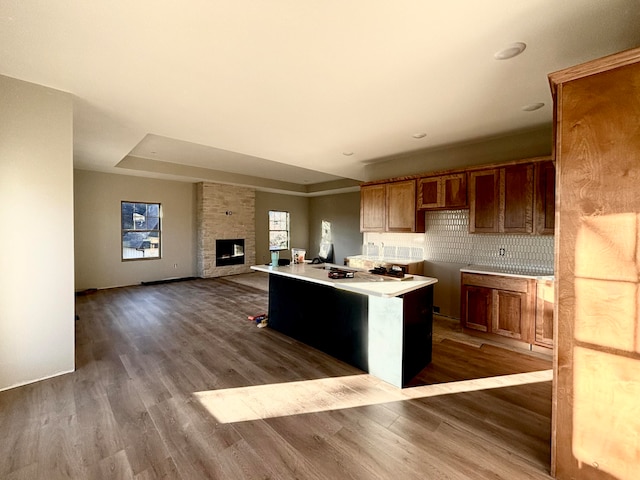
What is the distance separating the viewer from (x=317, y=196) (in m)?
10.6

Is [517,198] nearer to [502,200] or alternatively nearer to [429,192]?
[502,200]

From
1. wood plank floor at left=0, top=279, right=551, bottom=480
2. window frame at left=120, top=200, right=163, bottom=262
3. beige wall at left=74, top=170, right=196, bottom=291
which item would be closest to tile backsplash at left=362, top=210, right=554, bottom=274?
wood plank floor at left=0, top=279, right=551, bottom=480

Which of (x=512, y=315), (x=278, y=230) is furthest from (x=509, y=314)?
(x=278, y=230)

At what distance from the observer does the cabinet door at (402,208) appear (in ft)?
14.7

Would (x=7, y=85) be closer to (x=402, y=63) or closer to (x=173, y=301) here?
(x=402, y=63)

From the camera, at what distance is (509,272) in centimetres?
346

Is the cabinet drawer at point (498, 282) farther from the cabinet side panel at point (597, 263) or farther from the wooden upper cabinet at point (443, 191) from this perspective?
the cabinet side panel at point (597, 263)

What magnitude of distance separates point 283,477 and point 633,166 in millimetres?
2424

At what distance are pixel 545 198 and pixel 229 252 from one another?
7340 mm

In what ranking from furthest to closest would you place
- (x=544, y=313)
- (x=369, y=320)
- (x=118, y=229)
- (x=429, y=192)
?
(x=118, y=229) → (x=429, y=192) → (x=544, y=313) → (x=369, y=320)

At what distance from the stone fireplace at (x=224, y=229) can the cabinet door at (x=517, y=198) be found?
673 centimetres

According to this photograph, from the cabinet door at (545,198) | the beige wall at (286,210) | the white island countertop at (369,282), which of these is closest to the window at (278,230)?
the beige wall at (286,210)

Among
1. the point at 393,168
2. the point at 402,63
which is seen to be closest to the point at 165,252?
the point at 393,168

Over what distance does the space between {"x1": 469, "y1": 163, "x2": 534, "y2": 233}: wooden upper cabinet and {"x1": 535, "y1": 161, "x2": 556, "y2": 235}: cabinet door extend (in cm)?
7
